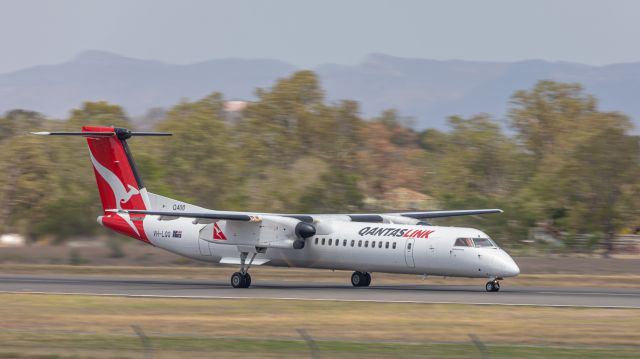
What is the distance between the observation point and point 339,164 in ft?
258

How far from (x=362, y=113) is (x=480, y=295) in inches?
2192

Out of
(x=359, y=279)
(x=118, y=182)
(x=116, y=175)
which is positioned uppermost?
(x=116, y=175)

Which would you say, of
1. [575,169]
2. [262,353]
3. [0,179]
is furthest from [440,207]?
[262,353]

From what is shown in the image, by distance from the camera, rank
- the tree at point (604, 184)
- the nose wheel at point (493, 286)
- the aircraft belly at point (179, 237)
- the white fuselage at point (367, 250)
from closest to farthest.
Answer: the white fuselage at point (367, 250) → the nose wheel at point (493, 286) → the aircraft belly at point (179, 237) → the tree at point (604, 184)

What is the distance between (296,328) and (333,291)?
1010cm

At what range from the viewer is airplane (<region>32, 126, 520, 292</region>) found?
1291 inches

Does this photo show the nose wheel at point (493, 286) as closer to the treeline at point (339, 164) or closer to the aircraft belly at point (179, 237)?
the aircraft belly at point (179, 237)

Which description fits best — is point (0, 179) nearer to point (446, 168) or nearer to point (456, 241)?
point (446, 168)

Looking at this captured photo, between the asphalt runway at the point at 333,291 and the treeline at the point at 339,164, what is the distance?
10.2 metres

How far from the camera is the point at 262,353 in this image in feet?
64.8

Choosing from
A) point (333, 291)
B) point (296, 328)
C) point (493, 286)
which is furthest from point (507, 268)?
point (296, 328)

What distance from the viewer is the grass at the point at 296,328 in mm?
20047

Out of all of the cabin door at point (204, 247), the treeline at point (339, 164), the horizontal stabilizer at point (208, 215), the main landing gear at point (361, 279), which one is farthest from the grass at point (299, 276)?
the horizontal stabilizer at point (208, 215)

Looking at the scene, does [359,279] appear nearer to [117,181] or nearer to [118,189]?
[118,189]
